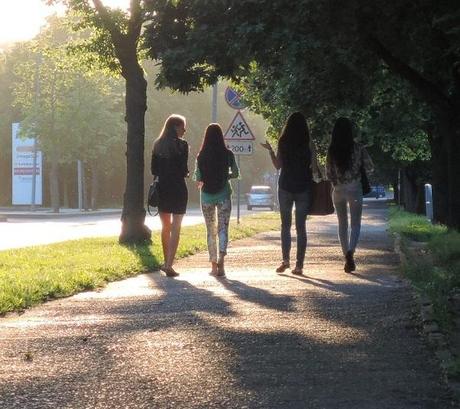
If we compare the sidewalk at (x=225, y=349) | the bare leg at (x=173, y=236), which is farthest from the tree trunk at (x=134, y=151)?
the sidewalk at (x=225, y=349)

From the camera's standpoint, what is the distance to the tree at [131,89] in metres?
16.1

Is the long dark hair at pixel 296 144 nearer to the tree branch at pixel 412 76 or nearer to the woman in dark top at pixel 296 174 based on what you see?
the woman in dark top at pixel 296 174

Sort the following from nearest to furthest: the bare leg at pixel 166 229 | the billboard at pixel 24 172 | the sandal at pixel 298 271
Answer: the sandal at pixel 298 271 → the bare leg at pixel 166 229 → the billboard at pixel 24 172

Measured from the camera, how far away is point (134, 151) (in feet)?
53.7

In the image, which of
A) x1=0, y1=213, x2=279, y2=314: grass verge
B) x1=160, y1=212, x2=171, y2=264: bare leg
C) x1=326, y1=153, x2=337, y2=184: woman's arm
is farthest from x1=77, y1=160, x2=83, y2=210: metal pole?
x1=326, y1=153, x2=337, y2=184: woman's arm

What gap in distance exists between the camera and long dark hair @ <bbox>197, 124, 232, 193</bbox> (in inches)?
416

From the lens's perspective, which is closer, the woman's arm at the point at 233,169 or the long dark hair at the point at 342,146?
the long dark hair at the point at 342,146

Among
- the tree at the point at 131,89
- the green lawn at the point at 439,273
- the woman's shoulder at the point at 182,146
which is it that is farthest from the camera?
the tree at the point at 131,89

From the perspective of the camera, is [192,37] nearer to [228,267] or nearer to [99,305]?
[228,267]

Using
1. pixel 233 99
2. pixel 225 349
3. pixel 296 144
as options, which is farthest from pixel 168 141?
pixel 233 99

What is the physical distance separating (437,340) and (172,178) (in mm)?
5513

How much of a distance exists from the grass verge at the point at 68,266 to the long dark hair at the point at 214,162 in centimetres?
159

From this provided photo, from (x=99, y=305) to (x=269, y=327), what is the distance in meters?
2.18

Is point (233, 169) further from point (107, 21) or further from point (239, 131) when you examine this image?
point (239, 131)
